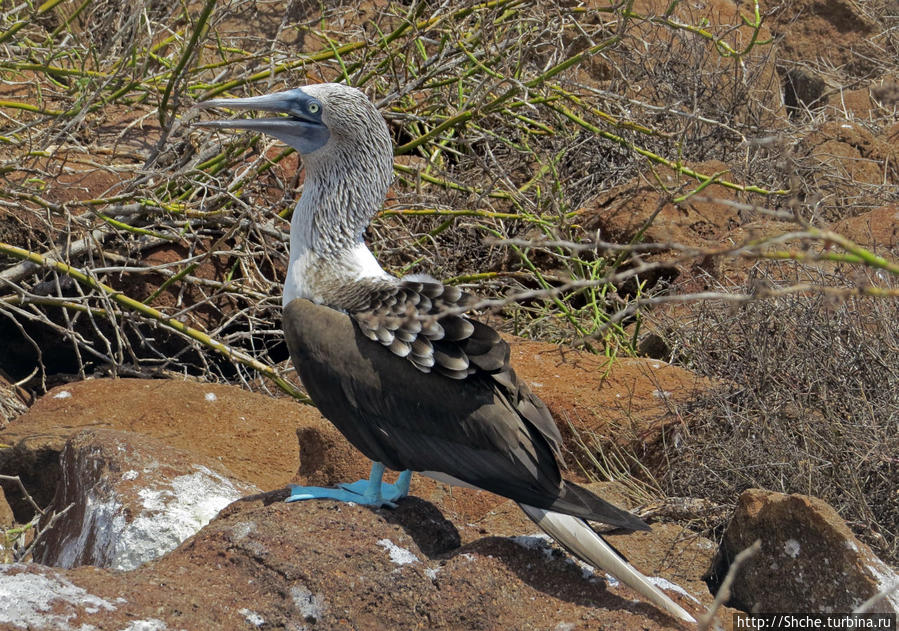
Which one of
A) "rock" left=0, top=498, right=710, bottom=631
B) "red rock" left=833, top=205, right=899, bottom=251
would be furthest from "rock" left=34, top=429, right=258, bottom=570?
"red rock" left=833, top=205, right=899, bottom=251

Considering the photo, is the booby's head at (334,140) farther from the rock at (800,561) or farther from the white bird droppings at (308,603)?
the rock at (800,561)

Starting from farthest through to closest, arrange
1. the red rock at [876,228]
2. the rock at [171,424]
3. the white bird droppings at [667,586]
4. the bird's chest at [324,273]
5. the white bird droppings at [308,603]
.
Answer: the red rock at [876,228]
the rock at [171,424]
the bird's chest at [324,273]
the white bird droppings at [667,586]
the white bird droppings at [308,603]

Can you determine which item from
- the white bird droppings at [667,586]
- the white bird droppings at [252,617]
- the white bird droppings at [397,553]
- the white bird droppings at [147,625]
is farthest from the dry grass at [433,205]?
the white bird droppings at [147,625]

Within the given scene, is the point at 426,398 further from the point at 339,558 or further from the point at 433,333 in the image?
the point at 339,558

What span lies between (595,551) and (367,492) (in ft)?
2.20

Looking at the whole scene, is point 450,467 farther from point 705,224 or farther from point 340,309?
point 705,224

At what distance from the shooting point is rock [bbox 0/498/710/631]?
250 centimetres

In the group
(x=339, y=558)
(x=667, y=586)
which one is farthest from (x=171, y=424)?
(x=667, y=586)

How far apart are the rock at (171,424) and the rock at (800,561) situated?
1482 millimetres

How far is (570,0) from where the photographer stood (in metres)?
6.84

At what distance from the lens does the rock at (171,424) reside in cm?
418

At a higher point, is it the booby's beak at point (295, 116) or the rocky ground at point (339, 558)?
the booby's beak at point (295, 116)

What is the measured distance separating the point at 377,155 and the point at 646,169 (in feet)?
8.76

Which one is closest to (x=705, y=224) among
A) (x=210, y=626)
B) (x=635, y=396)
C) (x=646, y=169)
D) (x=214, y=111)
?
(x=646, y=169)
